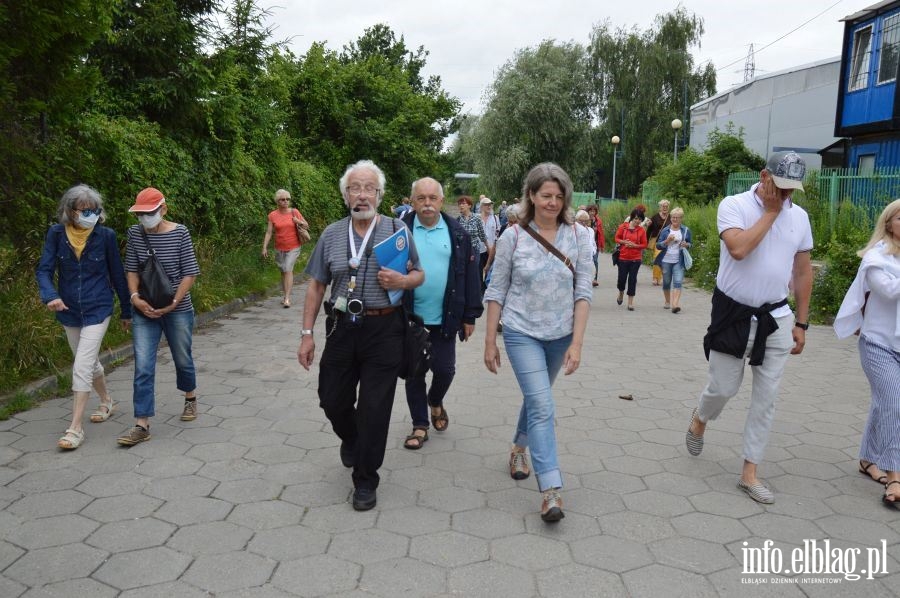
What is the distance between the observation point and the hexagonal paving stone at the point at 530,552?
329 cm

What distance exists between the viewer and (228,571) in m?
3.19

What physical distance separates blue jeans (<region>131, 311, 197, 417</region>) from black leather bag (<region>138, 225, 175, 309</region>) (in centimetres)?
16

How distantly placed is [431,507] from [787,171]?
268 cm

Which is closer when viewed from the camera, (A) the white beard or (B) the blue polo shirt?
(A) the white beard

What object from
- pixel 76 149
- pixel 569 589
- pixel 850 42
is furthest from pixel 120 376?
pixel 850 42

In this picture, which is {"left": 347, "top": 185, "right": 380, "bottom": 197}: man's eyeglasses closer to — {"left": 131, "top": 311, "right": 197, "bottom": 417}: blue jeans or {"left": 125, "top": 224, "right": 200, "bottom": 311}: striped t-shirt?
{"left": 125, "top": 224, "right": 200, "bottom": 311}: striped t-shirt

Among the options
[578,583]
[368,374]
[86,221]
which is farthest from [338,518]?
[86,221]

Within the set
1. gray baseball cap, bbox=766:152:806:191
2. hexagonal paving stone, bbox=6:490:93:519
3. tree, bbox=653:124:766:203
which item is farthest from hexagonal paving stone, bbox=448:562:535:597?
tree, bbox=653:124:766:203

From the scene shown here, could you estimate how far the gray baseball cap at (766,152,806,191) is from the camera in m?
3.81

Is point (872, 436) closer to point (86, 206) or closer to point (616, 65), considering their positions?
point (86, 206)

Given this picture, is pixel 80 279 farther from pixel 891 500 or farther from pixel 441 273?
pixel 891 500

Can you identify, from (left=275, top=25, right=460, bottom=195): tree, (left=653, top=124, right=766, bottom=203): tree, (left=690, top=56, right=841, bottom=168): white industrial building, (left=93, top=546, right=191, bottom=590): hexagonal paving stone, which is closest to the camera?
(left=93, top=546, right=191, bottom=590): hexagonal paving stone

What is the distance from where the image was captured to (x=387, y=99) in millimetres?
29219

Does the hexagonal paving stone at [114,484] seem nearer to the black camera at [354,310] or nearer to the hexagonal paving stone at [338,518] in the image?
the hexagonal paving stone at [338,518]
